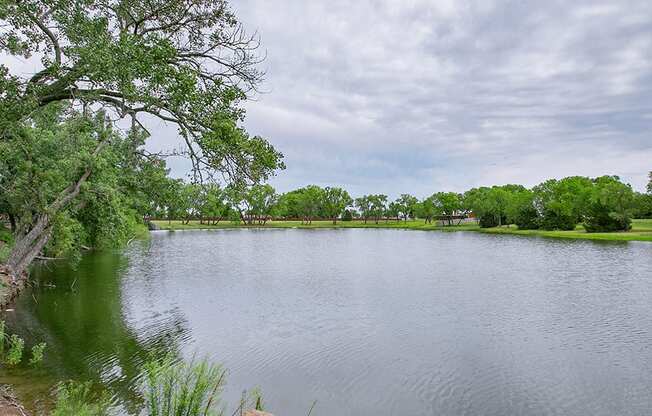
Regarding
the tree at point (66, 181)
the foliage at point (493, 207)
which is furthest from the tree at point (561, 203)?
the tree at point (66, 181)

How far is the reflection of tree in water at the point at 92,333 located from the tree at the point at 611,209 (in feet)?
201

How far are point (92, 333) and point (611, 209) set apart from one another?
66355 millimetres

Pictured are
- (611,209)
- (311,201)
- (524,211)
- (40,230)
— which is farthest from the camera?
(311,201)

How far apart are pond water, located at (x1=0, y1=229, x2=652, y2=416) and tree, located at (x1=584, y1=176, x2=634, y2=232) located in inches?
1393

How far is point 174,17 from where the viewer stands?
9727mm

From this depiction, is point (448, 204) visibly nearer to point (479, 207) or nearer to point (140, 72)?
point (479, 207)

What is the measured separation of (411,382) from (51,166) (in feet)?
53.9

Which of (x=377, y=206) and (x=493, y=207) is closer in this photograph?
(x=493, y=207)

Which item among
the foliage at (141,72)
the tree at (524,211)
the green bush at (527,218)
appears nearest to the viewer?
the foliage at (141,72)

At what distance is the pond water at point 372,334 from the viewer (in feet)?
36.1

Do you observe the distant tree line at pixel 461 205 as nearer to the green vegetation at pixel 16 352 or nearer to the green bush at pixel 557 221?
the green bush at pixel 557 221

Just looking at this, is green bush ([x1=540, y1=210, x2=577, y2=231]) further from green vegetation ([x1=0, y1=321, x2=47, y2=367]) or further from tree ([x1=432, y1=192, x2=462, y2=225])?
green vegetation ([x1=0, y1=321, x2=47, y2=367])

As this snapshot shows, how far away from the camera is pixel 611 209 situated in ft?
206

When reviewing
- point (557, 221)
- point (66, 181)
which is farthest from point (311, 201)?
point (66, 181)
